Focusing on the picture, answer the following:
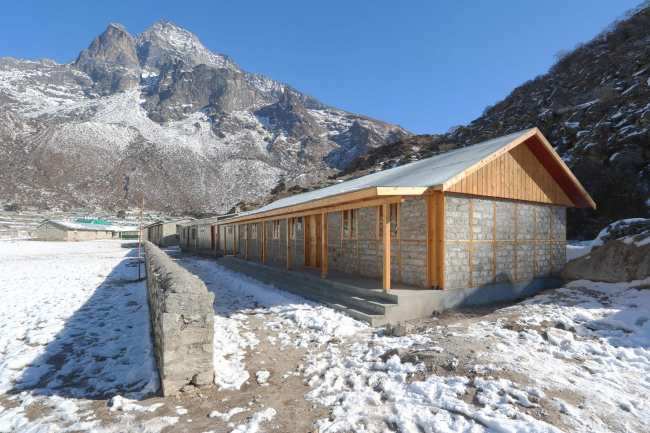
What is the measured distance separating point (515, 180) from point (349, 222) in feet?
16.7

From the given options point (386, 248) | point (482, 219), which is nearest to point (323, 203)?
point (386, 248)

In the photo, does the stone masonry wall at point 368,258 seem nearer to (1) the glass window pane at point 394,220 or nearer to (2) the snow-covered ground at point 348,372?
(1) the glass window pane at point 394,220

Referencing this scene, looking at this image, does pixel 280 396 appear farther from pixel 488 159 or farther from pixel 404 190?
pixel 488 159

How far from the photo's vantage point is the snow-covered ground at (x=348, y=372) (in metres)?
3.42

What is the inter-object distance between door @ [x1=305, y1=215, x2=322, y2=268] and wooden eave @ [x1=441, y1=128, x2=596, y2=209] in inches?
253

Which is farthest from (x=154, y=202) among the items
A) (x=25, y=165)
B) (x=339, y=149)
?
(x=339, y=149)

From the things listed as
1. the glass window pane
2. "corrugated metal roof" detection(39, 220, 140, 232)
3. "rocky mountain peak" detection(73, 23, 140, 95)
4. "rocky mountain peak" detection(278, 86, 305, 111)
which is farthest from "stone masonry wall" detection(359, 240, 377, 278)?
"rocky mountain peak" detection(73, 23, 140, 95)

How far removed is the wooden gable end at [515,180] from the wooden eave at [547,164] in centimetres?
10

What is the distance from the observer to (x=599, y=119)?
Result: 2245 centimetres

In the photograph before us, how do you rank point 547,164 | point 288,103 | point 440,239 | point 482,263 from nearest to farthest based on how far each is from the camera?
point 440,239 < point 482,263 < point 547,164 < point 288,103

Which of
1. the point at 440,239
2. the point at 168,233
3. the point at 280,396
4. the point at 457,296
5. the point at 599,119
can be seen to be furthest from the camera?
the point at 168,233

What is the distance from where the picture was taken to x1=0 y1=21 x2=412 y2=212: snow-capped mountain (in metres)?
74.2

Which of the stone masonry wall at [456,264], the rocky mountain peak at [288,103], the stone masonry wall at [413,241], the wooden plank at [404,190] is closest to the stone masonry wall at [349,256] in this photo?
the stone masonry wall at [413,241]

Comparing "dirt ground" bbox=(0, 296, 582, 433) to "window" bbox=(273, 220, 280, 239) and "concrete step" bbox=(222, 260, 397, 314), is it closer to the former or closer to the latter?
"concrete step" bbox=(222, 260, 397, 314)
